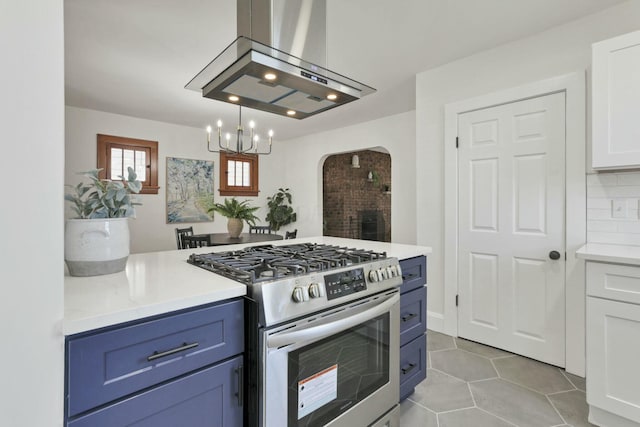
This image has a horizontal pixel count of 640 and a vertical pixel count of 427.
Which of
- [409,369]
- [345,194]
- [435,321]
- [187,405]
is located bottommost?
[435,321]

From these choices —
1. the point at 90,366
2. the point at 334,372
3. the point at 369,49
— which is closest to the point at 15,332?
the point at 90,366

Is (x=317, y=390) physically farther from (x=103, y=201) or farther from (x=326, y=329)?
(x=103, y=201)

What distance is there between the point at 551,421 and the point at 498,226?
138 cm

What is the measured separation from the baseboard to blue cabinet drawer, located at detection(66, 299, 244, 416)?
244 cm

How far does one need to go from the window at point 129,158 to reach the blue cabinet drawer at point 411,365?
4.51 m

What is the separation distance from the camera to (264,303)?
106cm

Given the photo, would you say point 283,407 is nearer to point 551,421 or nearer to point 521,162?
point 551,421

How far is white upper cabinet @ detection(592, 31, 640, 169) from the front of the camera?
1.77 metres

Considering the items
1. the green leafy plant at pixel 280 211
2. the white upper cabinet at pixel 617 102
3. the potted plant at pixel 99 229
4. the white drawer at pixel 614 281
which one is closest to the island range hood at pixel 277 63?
the potted plant at pixel 99 229

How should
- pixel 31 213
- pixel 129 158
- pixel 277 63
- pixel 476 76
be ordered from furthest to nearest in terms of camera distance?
pixel 129 158, pixel 476 76, pixel 277 63, pixel 31 213

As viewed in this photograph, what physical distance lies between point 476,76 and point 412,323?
224 centimetres

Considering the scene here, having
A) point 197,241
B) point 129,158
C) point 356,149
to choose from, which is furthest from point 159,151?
point 356,149

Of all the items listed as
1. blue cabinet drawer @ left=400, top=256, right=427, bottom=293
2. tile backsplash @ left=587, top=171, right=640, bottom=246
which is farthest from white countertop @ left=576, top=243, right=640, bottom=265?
blue cabinet drawer @ left=400, top=256, right=427, bottom=293

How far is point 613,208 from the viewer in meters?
2.10
